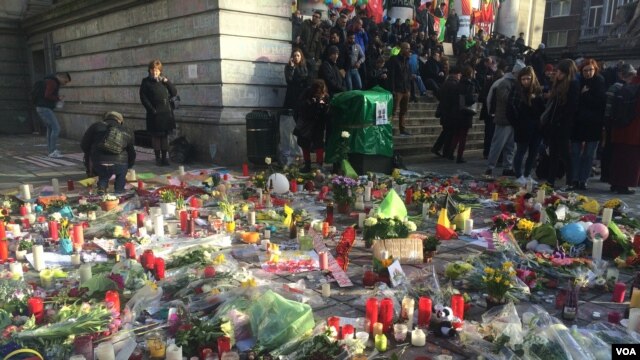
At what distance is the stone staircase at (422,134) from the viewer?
37.6 feet

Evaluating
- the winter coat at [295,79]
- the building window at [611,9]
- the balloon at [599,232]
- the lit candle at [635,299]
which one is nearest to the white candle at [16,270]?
the lit candle at [635,299]

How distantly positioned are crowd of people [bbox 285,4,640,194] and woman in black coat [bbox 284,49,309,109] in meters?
0.02

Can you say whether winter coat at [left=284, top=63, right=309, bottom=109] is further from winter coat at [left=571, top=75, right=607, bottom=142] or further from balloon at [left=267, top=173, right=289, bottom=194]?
winter coat at [left=571, top=75, right=607, bottom=142]

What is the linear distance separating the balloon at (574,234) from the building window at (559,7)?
4372 centimetres

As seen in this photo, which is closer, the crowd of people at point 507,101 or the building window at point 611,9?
the crowd of people at point 507,101

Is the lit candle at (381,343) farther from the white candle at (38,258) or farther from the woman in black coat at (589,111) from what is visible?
the woman in black coat at (589,111)

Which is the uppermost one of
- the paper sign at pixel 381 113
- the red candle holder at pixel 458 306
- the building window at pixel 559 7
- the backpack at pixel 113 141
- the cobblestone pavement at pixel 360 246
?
the building window at pixel 559 7

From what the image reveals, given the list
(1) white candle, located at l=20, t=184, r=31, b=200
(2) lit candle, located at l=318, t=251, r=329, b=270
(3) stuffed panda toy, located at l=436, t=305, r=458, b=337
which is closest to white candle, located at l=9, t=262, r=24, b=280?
(2) lit candle, located at l=318, t=251, r=329, b=270

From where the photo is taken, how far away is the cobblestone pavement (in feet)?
11.8

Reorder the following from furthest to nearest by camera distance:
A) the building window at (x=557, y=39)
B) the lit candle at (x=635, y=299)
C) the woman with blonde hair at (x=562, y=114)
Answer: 1. the building window at (x=557, y=39)
2. the woman with blonde hair at (x=562, y=114)
3. the lit candle at (x=635, y=299)

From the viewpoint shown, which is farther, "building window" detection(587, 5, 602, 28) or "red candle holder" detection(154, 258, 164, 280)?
"building window" detection(587, 5, 602, 28)

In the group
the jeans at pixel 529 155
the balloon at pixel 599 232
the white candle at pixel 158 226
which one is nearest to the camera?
the balloon at pixel 599 232

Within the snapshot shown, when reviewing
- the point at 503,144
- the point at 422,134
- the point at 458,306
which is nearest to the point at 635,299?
the point at 458,306

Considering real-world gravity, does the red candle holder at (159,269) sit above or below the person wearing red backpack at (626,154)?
below
